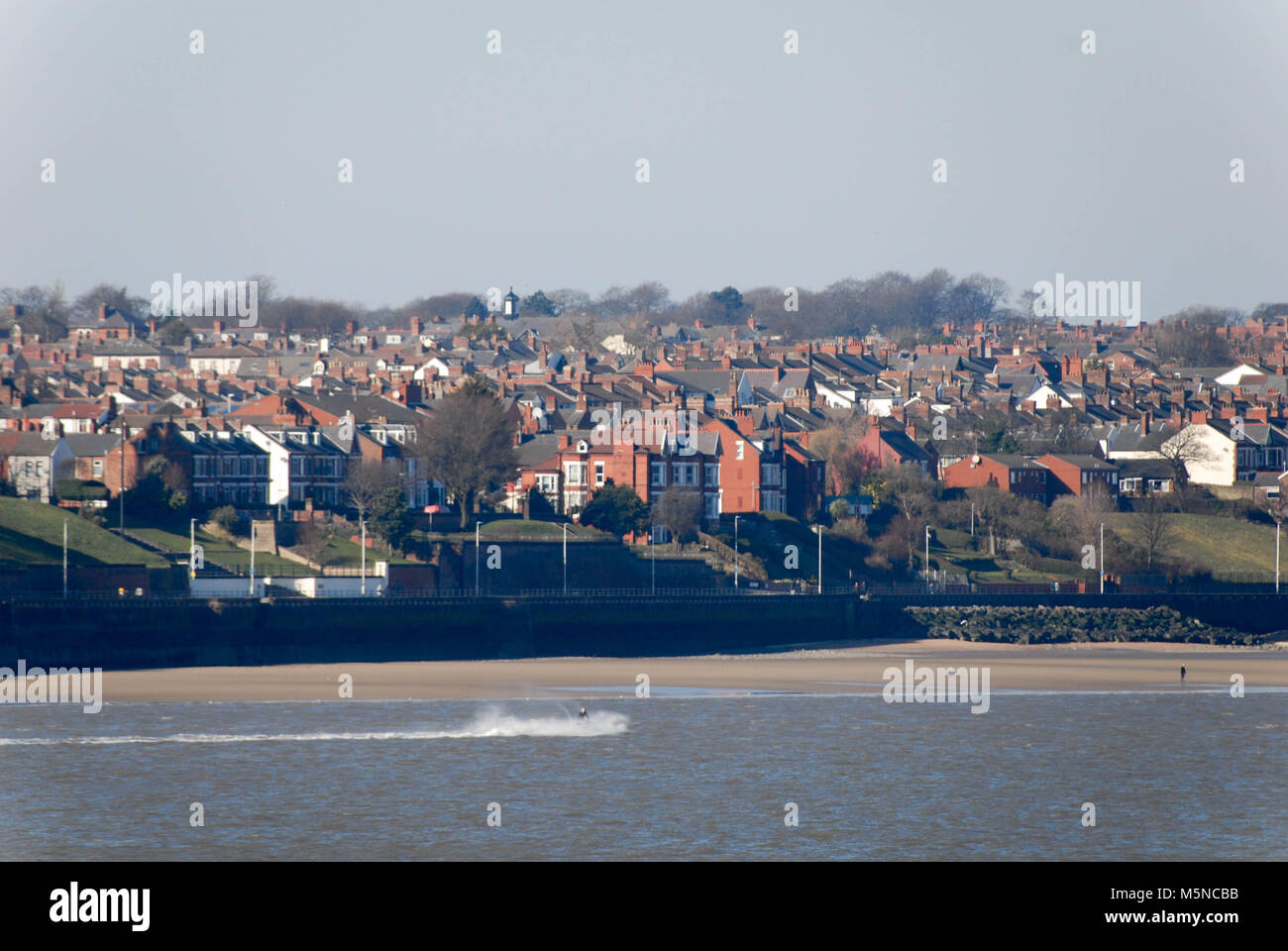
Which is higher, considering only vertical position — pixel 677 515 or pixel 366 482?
pixel 366 482

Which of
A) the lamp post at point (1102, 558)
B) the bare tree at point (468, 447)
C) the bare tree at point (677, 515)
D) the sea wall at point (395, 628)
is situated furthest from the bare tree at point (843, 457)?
the sea wall at point (395, 628)

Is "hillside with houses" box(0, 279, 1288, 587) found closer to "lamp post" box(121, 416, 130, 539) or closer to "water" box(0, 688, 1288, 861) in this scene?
"lamp post" box(121, 416, 130, 539)

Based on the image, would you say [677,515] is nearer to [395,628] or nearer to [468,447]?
[468,447]

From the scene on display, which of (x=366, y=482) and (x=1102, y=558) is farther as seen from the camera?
(x=1102, y=558)

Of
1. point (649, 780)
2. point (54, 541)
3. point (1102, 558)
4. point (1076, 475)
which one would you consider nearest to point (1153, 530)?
point (1102, 558)

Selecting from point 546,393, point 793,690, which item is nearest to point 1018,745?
point 793,690

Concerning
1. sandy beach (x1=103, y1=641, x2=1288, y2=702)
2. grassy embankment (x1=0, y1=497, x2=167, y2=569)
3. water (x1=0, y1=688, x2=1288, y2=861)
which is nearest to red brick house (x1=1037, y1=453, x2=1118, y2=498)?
sandy beach (x1=103, y1=641, x2=1288, y2=702)
